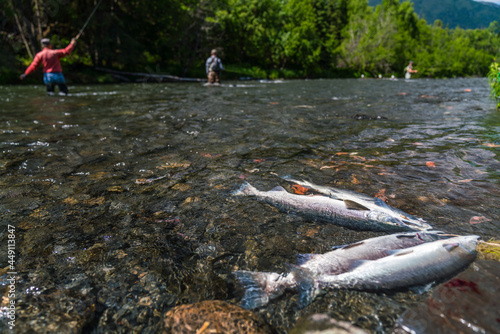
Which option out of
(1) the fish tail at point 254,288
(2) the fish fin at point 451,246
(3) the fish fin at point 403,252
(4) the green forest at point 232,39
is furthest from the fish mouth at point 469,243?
(4) the green forest at point 232,39

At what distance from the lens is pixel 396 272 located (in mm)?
1883

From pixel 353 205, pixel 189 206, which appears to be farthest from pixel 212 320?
pixel 353 205

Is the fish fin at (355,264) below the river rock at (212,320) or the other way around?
the other way around

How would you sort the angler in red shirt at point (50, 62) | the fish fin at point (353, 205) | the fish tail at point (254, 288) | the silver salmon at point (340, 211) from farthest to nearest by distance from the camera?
the angler in red shirt at point (50, 62)
the fish fin at point (353, 205)
the silver salmon at point (340, 211)
the fish tail at point (254, 288)

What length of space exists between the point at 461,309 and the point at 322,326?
80cm

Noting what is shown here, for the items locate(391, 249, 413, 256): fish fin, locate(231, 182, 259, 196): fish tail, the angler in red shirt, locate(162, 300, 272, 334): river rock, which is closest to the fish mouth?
→ locate(391, 249, 413, 256): fish fin

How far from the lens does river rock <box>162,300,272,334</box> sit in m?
1.51

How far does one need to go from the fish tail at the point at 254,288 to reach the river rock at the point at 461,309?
30.2 inches

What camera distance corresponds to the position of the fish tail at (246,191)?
3.26m

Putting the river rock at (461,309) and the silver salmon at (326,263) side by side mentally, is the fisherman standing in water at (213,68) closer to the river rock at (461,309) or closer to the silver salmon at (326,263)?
the silver salmon at (326,263)

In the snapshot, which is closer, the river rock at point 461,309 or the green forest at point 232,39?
the river rock at point 461,309

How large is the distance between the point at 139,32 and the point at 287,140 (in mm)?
33003

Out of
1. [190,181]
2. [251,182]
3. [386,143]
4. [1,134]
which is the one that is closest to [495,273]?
[251,182]

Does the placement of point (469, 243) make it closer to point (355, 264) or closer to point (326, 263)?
point (355, 264)
